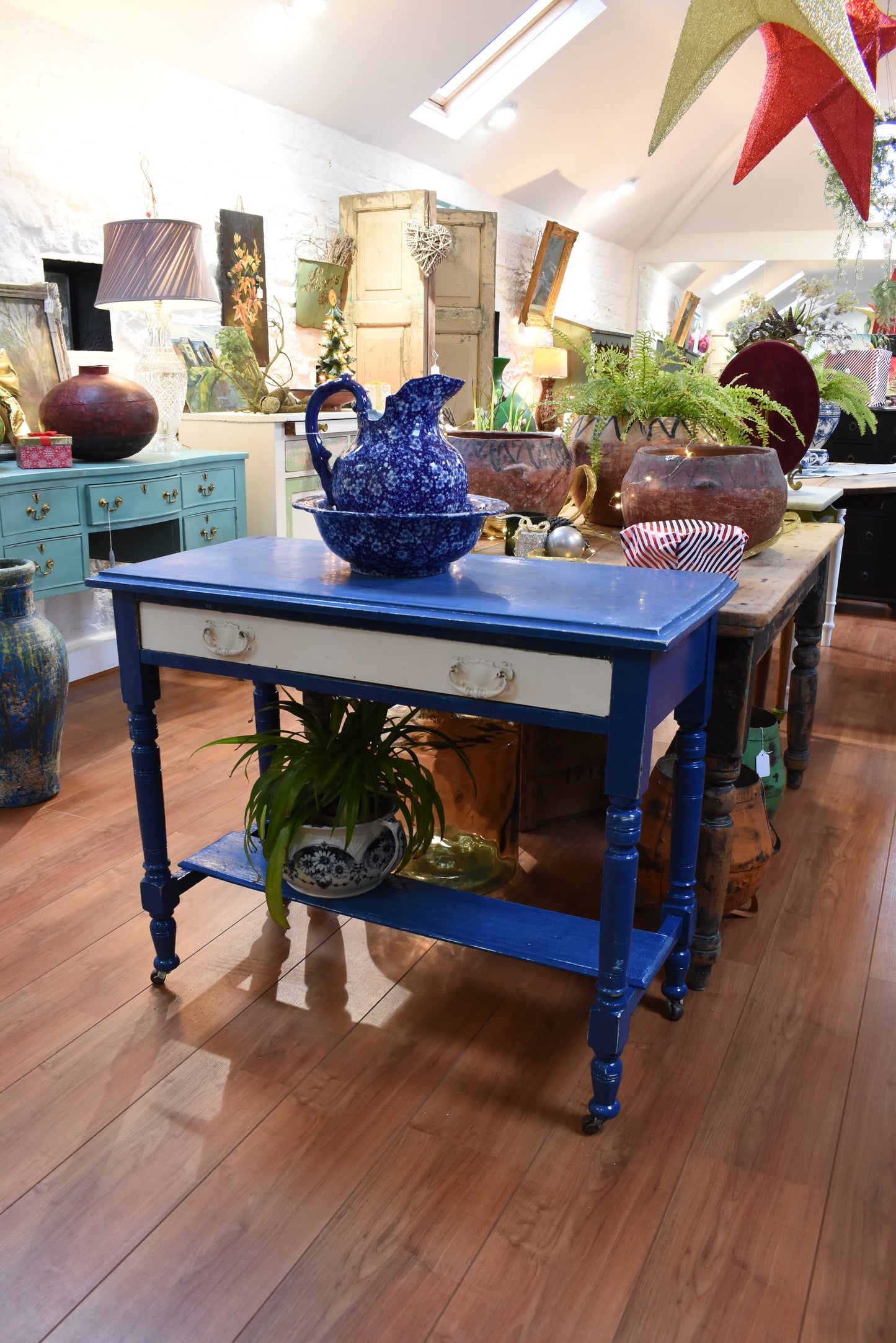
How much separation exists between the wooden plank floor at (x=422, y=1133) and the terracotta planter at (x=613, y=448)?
0.88 metres

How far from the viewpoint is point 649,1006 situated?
6.26 feet

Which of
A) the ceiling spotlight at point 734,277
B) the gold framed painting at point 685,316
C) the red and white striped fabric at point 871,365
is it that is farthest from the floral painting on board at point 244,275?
the ceiling spotlight at point 734,277

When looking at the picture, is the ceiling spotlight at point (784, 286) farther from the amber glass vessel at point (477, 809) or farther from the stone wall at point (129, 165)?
the amber glass vessel at point (477, 809)

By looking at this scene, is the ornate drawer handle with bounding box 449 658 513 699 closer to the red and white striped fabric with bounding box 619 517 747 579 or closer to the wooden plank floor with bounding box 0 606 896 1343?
the red and white striped fabric with bounding box 619 517 747 579

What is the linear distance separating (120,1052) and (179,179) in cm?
394

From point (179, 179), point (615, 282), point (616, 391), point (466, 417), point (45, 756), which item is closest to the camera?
point (616, 391)

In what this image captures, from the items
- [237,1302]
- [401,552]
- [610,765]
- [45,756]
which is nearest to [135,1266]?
[237,1302]

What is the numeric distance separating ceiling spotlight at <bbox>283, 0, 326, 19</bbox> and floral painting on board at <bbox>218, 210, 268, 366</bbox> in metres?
0.89

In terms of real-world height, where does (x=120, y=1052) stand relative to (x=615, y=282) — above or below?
below

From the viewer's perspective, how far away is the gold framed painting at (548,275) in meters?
8.33

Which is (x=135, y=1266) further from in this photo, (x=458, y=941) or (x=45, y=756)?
Answer: (x=45, y=756)

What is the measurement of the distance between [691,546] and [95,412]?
7.63 ft

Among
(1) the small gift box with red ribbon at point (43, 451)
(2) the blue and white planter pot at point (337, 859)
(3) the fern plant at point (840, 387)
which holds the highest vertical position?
(3) the fern plant at point (840, 387)

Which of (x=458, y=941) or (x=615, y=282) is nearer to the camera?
(x=458, y=941)
